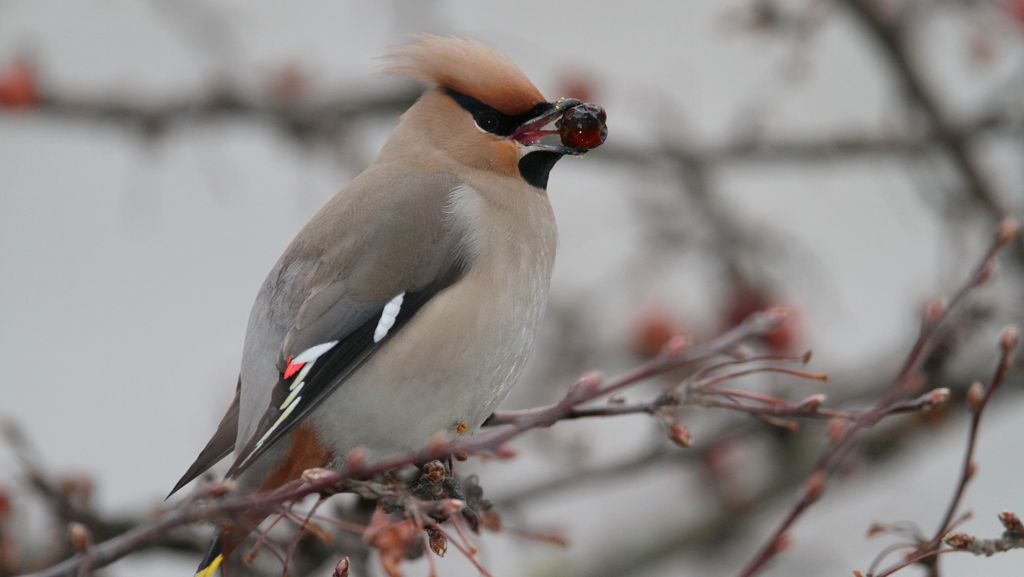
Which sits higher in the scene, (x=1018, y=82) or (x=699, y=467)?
(x=1018, y=82)

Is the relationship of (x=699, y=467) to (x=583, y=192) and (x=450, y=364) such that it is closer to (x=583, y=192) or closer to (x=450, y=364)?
(x=450, y=364)

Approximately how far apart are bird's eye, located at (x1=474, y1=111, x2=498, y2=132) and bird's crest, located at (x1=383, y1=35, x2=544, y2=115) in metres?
0.03

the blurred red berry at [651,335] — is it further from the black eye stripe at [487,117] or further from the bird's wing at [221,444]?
the bird's wing at [221,444]

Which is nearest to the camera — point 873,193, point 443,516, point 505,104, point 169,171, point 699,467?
point 443,516

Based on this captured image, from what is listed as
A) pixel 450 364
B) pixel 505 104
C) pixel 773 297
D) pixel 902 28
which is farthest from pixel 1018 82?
pixel 450 364

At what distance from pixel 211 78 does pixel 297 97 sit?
0.73 feet

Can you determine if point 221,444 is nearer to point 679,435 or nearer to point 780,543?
point 679,435

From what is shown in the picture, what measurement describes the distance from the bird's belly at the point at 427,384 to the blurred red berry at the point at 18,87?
1.62 metres

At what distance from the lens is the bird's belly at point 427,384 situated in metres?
2.09

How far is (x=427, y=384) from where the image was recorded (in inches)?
83.2

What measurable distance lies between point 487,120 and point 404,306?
456 mm

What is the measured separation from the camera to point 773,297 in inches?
139

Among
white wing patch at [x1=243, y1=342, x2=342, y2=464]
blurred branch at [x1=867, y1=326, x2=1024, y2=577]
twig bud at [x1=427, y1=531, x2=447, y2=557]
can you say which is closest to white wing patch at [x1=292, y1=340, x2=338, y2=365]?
white wing patch at [x1=243, y1=342, x2=342, y2=464]

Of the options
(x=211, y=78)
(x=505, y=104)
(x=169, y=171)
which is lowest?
(x=505, y=104)
